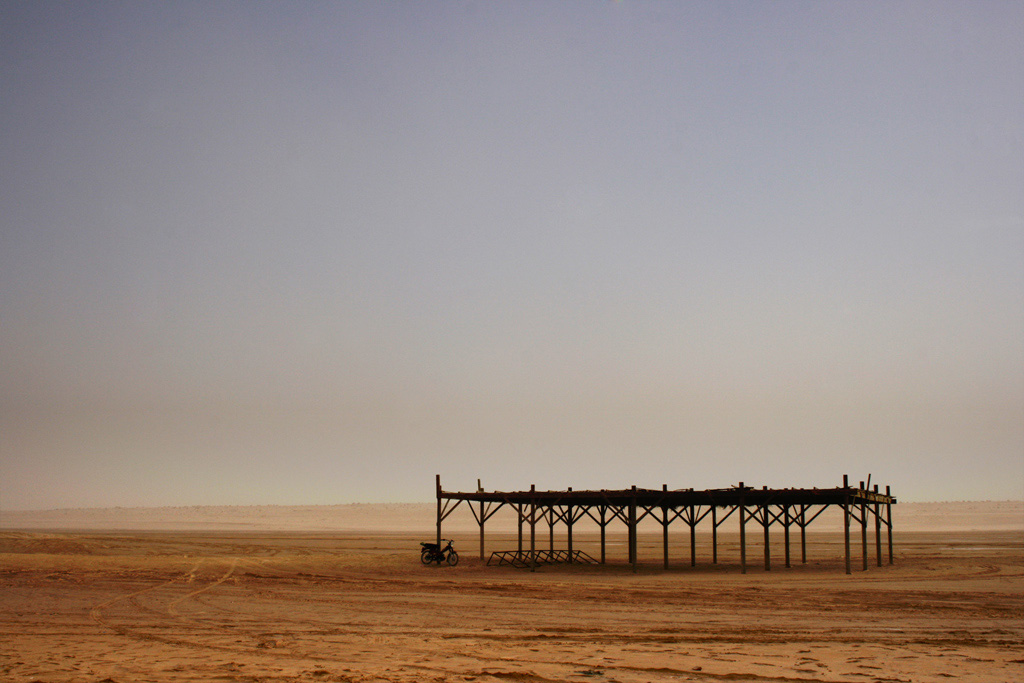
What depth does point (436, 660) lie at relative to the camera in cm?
1308

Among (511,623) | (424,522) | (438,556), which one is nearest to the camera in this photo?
(511,623)

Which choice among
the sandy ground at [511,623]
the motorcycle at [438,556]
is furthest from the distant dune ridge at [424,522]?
the sandy ground at [511,623]

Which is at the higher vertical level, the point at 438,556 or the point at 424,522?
the point at 438,556

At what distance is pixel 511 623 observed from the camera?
1728 cm

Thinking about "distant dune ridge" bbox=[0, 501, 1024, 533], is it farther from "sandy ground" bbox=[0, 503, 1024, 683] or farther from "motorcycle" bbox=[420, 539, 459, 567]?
"sandy ground" bbox=[0, 503, 1024, 683]

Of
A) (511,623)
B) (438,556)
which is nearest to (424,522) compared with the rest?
(438,556)

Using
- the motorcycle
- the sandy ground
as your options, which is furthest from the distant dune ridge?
the sandy ground

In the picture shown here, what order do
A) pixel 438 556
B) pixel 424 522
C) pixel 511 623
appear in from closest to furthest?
1. pixel 511 623
2. pixel 438 556
3. pixel 424 522

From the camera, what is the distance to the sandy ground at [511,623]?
482 inches

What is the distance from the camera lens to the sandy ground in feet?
40.2

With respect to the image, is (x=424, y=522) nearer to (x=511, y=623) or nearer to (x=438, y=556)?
(x=438, y=556)

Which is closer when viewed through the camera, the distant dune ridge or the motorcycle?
the motorcycle

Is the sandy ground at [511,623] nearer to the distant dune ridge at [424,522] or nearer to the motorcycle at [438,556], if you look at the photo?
the motorcycle at [438,556]

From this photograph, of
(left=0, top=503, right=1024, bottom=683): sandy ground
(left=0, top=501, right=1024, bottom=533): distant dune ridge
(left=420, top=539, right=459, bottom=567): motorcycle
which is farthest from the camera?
(left=0, top=501, right=1024, bottom=533): distant dune ridge
